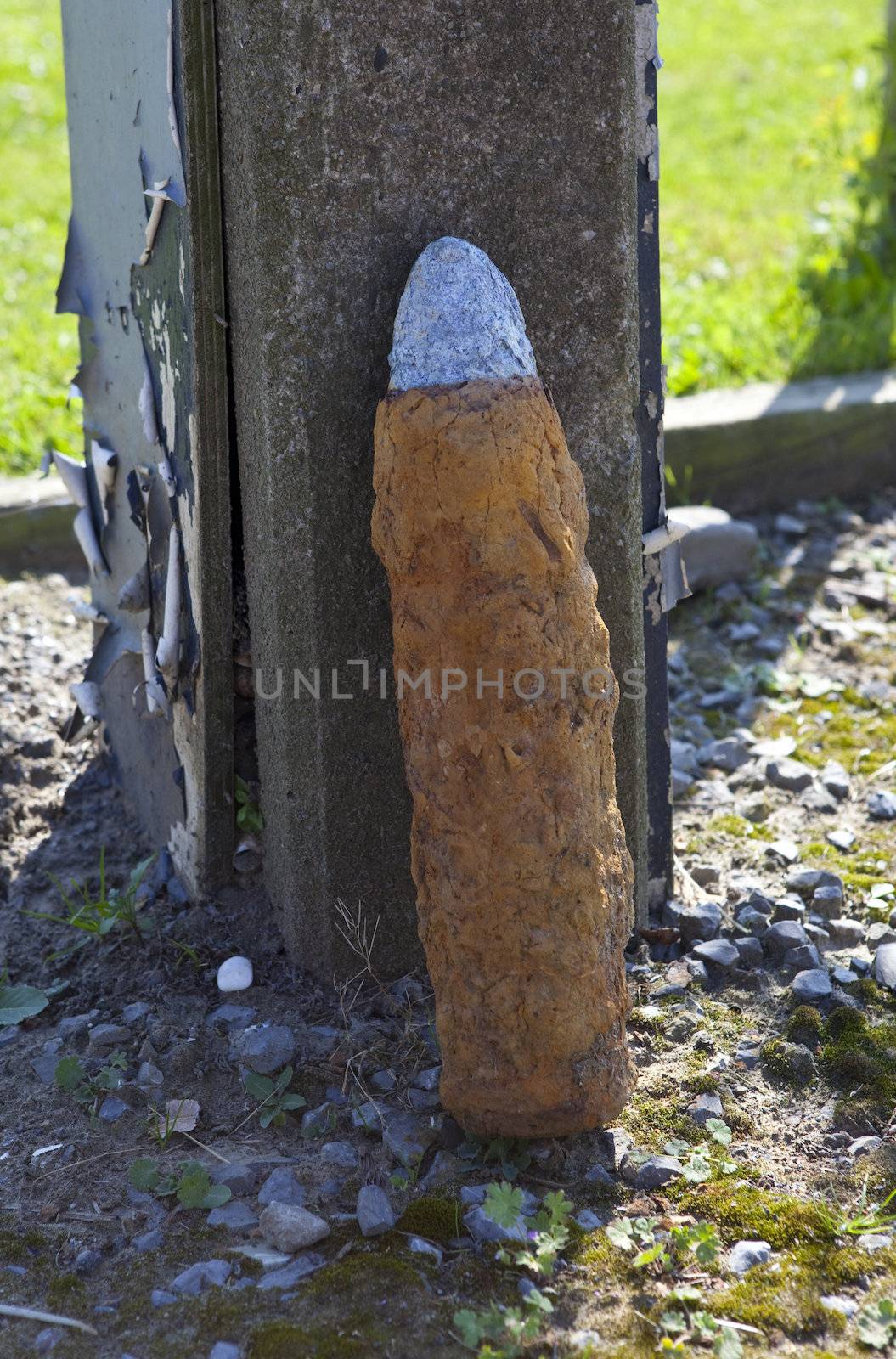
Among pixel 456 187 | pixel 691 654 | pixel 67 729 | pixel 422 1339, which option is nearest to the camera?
pixel 422 1339

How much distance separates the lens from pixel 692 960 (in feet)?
7.99

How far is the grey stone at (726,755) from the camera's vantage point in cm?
322

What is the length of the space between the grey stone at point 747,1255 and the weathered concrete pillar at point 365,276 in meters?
0.80

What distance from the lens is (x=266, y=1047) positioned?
219 cm

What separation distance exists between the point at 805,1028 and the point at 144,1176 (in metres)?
1.09

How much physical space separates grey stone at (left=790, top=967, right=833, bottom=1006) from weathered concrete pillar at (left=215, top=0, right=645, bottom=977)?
0.70 metres

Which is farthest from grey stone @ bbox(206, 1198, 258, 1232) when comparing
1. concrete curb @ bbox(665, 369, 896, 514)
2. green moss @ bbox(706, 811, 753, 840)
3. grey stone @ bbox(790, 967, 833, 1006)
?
concrete curb @ bbox(665, 369, 896, 514)

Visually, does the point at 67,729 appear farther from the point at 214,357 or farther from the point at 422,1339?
the point at 422,1339

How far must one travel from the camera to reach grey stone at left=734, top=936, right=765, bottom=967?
2455mm

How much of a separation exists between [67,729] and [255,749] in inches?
33.1

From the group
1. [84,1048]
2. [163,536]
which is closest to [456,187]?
[163,536]

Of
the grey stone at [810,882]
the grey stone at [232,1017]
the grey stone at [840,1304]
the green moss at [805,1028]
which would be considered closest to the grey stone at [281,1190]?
the grey stone at [232,1017]

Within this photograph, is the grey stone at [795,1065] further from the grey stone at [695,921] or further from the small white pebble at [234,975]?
the small white pebble at [234,975]

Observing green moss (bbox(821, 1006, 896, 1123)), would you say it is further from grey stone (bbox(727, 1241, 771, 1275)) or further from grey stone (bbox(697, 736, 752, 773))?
grey stone (bbox(697, 736, 752, 773))
